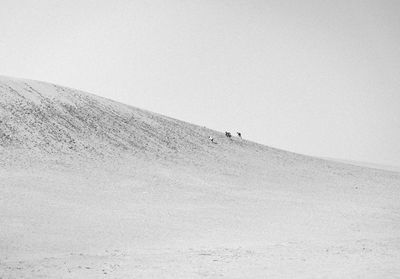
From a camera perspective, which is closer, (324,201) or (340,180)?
(324,201)

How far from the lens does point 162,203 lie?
24703 mm

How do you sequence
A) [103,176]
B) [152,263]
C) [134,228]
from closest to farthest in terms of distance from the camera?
[152,263] < [134,228] < [103,176]

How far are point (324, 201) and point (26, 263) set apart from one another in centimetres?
2264

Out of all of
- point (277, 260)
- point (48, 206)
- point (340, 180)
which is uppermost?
point (340, 180)

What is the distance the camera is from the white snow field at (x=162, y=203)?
539 inches

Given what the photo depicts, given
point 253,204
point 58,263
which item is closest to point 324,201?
point 253,204

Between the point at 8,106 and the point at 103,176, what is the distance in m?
14.3

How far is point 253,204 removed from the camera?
2684cm

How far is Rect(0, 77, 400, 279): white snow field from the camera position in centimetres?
1370

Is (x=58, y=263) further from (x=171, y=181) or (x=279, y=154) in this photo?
(x=279, y=154)

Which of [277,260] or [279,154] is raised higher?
[279,154]

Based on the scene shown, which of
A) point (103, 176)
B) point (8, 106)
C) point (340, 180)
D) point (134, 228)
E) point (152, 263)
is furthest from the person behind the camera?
point (340, 180)

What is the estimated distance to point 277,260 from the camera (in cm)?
1447

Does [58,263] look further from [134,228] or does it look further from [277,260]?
[277,260]
